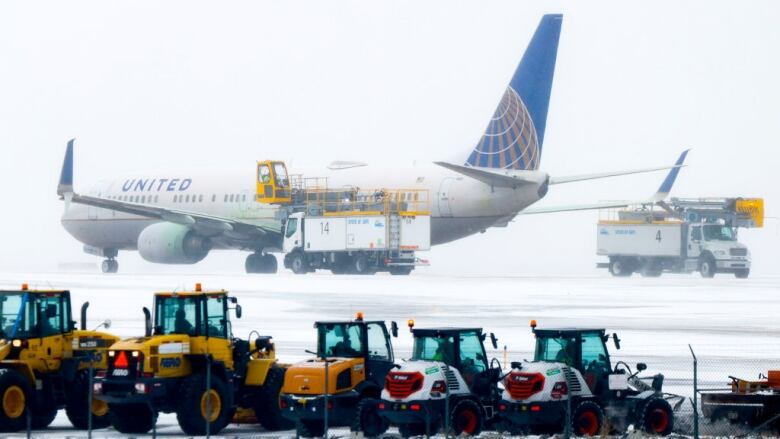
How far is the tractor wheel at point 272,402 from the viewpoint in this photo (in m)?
18.4

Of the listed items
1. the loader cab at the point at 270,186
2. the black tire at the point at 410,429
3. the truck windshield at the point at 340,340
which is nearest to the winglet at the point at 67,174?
the loader cab at the point at 270,186

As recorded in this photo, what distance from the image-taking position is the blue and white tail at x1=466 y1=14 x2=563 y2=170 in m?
53.5

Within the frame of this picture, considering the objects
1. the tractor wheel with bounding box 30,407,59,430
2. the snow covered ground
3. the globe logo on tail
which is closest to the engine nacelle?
the snow covered ground

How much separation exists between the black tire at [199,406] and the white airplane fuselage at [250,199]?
35.9 meters

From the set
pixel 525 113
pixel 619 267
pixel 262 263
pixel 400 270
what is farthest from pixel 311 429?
pixel 619 267

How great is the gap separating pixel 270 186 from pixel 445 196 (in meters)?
7.55

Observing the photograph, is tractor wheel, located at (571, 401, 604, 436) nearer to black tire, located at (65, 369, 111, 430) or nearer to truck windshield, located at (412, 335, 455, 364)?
truck windshield, located at (412, 335, 455, 364)

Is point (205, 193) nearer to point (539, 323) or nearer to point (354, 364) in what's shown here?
point (539, 323)

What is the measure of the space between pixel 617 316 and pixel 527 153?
20.6 meters

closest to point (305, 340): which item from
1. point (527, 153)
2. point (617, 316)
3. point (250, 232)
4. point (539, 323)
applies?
point (539, 323)

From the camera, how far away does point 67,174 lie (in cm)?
5772

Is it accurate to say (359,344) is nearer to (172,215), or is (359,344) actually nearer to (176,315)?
(176,315)

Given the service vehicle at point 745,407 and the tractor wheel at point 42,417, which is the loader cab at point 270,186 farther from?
the service vehicle at point 745,407

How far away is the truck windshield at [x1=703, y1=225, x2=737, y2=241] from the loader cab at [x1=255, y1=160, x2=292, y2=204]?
61.6ft
